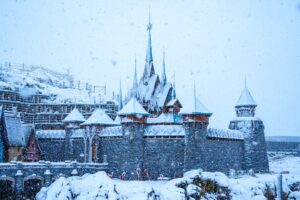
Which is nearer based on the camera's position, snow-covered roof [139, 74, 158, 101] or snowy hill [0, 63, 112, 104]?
snow-covered roof [139, 74, 158, 101]

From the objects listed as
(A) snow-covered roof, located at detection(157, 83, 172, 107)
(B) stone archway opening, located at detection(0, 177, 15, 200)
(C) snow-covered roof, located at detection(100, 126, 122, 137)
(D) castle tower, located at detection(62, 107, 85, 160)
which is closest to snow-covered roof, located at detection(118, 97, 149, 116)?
(C) snow-covered roof, located at detection(100, 126, 122, 137)

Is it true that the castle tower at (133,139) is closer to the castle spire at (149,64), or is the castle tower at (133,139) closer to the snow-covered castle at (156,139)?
the snow-covered castle at (156,139)

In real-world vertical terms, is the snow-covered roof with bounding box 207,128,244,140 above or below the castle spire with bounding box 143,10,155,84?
below

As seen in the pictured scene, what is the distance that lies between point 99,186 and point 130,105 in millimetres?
11524

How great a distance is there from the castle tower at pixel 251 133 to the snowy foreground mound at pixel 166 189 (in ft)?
33.8

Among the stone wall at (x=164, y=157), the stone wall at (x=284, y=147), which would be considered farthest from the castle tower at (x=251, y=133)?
the stone wall at (x=284, y=147)

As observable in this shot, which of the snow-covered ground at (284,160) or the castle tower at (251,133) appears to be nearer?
the castle tower at (251,133)

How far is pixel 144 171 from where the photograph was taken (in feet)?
113

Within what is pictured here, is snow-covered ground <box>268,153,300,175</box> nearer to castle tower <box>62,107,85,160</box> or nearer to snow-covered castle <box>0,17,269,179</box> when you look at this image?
snow-covered castle <box>0,17,269,179</box>

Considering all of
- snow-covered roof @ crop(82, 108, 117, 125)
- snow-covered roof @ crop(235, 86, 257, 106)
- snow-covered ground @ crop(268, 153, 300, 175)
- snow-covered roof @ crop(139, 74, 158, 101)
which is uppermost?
snow-covered roof @ crop(139, 74, 158, 101)

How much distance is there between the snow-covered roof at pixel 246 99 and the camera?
41.8 m

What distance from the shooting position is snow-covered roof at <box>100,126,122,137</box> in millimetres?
36281

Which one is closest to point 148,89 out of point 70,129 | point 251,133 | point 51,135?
point 70,129

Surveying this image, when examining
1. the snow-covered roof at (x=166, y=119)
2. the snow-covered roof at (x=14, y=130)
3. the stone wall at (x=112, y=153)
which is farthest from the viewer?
the snow-covered roof at (x=166, y=119)
